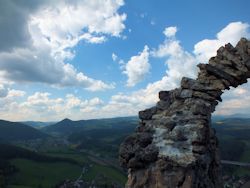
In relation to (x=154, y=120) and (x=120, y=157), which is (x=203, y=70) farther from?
(x=120, y=157)

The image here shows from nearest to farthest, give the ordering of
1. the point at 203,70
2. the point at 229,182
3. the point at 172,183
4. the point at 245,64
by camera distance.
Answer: the point at 172,183, the point at 245,64, the point at 203,70, the point at 229,182

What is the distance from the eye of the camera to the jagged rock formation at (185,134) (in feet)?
76.2

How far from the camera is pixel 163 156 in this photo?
2375 cm

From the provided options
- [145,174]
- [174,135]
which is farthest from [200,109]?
[145,174]

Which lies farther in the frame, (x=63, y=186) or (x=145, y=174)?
(x=63, y=186)

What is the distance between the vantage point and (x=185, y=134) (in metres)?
24.7

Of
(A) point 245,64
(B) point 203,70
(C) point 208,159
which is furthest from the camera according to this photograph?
(B) point 203,70

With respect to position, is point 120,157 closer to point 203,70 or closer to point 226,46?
point 203,70

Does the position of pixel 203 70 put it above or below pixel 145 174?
→ above

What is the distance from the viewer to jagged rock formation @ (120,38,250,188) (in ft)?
76.2

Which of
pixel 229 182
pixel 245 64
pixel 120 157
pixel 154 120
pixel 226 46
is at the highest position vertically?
pixel 226 46

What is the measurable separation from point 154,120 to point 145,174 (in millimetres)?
4974

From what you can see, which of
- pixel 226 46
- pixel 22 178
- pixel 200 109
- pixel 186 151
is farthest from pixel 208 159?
pixel 22 178

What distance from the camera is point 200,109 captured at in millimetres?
25578
